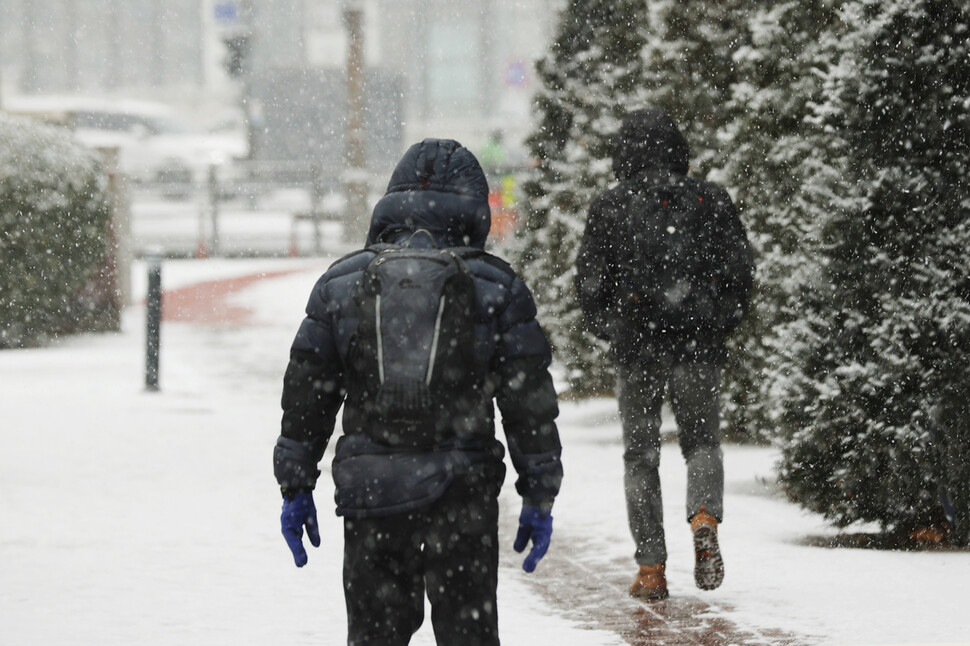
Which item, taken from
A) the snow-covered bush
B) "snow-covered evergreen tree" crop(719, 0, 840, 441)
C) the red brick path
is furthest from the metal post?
"snow-covered evergreen tree" crop(719, 0, 840, 441)

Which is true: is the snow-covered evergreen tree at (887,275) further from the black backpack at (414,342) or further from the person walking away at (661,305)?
the black backpack at (414,342)

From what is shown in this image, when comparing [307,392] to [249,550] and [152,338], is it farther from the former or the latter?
[152,338]

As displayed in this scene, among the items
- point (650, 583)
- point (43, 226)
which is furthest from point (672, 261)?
point (43, 226)

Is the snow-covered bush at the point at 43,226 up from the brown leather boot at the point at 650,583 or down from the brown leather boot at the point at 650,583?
up

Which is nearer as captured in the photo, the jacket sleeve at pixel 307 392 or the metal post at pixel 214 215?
the jacket sleeve at pixel 307 392

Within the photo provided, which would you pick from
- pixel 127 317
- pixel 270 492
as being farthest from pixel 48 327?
pixel 270 492

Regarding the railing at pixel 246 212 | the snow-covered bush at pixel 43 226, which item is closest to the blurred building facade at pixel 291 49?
the railing at pixel 246 212

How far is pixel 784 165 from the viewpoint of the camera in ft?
30.1

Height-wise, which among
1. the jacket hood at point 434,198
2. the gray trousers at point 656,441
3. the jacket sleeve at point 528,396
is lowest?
the gray trousers at point 656,441

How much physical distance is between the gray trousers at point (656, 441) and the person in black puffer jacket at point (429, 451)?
7.24 ft

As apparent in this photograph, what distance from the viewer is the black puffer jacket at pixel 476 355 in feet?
12.9

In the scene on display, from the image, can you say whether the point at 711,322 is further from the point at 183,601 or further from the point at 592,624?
the point at 183,601

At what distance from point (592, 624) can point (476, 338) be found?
2.30m

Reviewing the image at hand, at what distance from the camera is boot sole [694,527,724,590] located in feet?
20.2
